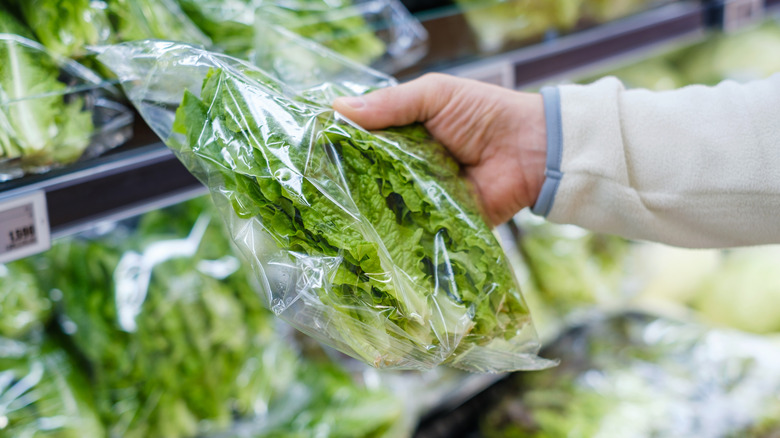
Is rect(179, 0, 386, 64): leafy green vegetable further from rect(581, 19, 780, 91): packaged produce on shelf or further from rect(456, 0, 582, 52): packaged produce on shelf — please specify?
rect(581, 19, 780, 91): packaged produce on shelf

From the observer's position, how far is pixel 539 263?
206 centimetres

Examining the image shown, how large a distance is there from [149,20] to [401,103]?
0.43m

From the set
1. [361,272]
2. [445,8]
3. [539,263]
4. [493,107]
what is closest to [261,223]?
[361,272]

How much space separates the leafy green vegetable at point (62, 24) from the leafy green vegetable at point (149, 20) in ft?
0.16

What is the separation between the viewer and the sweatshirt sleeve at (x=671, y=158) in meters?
0.87

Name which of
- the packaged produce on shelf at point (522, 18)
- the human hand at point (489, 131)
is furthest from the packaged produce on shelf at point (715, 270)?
the human hand at point (489, 131)

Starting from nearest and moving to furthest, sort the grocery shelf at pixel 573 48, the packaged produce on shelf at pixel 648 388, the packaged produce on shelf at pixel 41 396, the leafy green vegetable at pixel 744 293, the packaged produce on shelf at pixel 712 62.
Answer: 1. the packaged produce on shelf at pixel 41 396
2. the grocery shelf at pixel 573 48
3. the packaged produce on shelf at pixel 648 388
4. the leafy green vegetable at pixel 744 293
5. the packaged produce on shelf at pixel 712 62

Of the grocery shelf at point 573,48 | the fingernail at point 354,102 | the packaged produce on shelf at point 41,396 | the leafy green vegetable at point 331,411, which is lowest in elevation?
the leafy green vegetable at point 331,411

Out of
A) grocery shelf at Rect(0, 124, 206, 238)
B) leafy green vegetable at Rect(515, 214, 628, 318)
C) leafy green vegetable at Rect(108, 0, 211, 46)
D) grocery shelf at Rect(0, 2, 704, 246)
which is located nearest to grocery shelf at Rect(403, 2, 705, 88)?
grocery shelf at Rect(0, 2, 704, 246)

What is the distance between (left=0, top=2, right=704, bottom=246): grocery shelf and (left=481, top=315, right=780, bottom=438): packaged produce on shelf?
0.91 metres

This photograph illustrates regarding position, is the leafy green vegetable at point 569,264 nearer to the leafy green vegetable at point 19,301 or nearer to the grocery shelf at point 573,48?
the grocery shelf at point 573,48

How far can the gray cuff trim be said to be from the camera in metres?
0.91

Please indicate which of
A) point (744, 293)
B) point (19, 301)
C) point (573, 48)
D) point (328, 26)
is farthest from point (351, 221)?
point (744, 293)

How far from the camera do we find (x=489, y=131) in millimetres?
958
